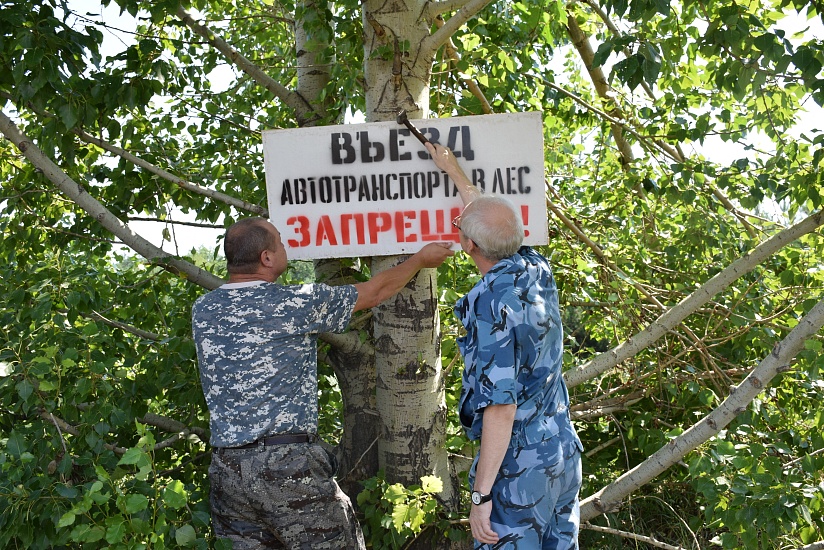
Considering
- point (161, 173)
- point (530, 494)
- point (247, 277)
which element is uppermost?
point (161, 173)

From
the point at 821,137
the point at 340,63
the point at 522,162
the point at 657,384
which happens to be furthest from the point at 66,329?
the point at 821,137

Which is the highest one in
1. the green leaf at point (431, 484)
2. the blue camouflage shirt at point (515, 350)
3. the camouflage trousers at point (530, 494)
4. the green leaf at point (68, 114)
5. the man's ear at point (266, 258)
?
the green leaf at point (68, 114)

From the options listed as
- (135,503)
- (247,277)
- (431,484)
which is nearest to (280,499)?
(135,503)

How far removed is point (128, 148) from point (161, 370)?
6.42 feet

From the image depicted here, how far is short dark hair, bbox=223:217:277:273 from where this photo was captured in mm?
2795

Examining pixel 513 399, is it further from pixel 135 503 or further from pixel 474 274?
pixel 474 274

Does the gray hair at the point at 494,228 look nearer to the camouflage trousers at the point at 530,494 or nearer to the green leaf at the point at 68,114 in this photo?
the camouflage trousers at the point at 530,494

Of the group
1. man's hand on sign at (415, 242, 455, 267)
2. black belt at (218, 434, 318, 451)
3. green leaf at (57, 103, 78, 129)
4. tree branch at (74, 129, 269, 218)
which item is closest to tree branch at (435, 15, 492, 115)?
man's hand on sign at (415, 242, 455, 267)

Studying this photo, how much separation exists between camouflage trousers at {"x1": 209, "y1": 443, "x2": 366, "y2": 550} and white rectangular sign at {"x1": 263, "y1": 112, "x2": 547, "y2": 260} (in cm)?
83

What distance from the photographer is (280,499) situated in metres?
2.68

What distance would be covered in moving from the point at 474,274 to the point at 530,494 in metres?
2.10

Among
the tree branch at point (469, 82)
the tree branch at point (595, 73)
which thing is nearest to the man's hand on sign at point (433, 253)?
the tree branch at point (469, 82)

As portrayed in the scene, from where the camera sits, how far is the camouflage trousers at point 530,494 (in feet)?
8.09

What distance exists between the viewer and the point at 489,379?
7.86 feet
